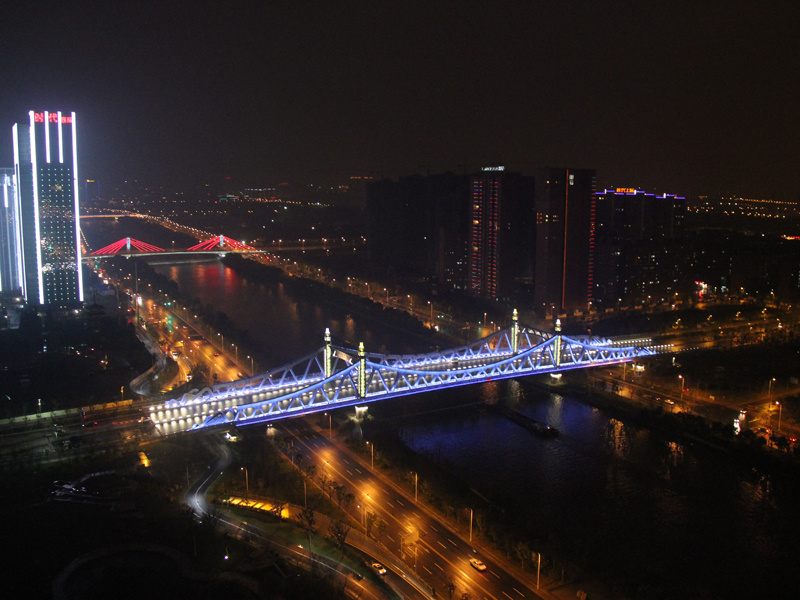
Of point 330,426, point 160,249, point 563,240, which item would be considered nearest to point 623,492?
point 330,426

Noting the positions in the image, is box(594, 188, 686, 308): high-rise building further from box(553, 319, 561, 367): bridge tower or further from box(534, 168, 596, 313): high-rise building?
box(553, 319, 561, 367): bridge tower

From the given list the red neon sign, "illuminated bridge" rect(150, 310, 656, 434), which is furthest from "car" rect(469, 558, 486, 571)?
the red neon sign

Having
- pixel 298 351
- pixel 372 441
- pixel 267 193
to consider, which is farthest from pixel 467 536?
pixel 267 193

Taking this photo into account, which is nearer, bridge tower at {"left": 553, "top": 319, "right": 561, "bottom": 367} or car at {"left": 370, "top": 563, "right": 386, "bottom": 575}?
car at {"left": 370, "top": 563, "right": 386, "bottom": 575}

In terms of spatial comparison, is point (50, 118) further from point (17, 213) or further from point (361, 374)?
point (361, 374)

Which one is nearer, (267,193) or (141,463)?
(141,463)

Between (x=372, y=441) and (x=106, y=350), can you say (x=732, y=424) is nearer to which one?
(x=372, y=441)

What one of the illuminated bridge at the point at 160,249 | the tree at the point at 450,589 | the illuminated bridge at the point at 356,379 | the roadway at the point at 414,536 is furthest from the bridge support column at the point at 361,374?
the illuminated bridge at the point at 160,249

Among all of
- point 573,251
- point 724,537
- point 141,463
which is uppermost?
point 573,251
